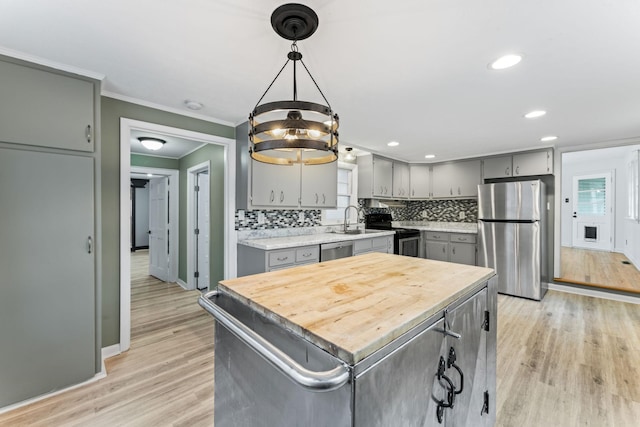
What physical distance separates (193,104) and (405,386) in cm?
280

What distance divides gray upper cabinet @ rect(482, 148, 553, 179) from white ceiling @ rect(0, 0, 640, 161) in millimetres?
1329

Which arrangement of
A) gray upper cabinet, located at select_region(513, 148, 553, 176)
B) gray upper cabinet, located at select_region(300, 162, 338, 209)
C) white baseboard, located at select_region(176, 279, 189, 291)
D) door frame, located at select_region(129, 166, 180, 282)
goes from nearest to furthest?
gray upper cabinet, located at select_region(300, 162, 338, 209) → gray upper cabinet, located at select_region(513, 148, 553, 176) → white baseboard, located at select_region(176, 279, 189, 291) → door frame, located at select_region(129, 166, 180, 282)

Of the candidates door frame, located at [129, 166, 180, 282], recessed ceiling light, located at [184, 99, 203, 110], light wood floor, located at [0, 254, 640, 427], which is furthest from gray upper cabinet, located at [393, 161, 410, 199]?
door frame, located at [129, 166, 180, 282]

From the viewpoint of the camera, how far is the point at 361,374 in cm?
76

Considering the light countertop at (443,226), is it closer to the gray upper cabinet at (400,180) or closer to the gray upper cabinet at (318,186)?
the gray upper cabinet at (400,180)

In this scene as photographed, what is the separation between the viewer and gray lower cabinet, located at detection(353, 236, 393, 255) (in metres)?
3.77

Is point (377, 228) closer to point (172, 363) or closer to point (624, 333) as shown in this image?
point (624, 333)

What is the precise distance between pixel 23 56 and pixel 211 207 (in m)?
2.18

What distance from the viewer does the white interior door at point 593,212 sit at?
700 cm

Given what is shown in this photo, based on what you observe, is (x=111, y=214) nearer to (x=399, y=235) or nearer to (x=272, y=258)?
(x=272, y=258)

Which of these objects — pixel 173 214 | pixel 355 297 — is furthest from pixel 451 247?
pixel 173 214

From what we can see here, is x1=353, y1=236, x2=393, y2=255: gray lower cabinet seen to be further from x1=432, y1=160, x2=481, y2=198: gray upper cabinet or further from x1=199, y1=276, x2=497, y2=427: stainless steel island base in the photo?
x1=199, y1=276, x2=497, y2=427: stainless steel island base

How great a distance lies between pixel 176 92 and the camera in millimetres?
2400

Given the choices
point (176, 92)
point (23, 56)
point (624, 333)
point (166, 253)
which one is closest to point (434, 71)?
point (176, 92)
